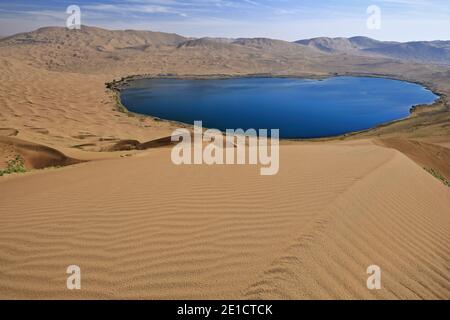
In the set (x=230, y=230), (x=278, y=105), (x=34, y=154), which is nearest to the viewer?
(x=230, y=230)

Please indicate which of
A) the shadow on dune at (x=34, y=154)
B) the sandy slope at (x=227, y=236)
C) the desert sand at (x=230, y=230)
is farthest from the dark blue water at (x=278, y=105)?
the sandy slope at (x=227, y=236)

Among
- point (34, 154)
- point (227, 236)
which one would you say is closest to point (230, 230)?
point (227, 236)

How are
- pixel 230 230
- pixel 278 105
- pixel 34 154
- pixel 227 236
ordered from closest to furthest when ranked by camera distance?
pixel 227 236 → pixel 230 230 → pixel 34 154 → pixel 278 105

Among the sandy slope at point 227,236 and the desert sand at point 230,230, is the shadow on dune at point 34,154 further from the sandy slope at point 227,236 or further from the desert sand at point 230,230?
the sandy slope at point 227,236

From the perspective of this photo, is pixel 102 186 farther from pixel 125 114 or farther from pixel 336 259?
pixel 125 114

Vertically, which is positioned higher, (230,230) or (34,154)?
(34,154)

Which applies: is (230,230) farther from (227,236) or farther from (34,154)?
(34,154)

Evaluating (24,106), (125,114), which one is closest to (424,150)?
(125,114)
